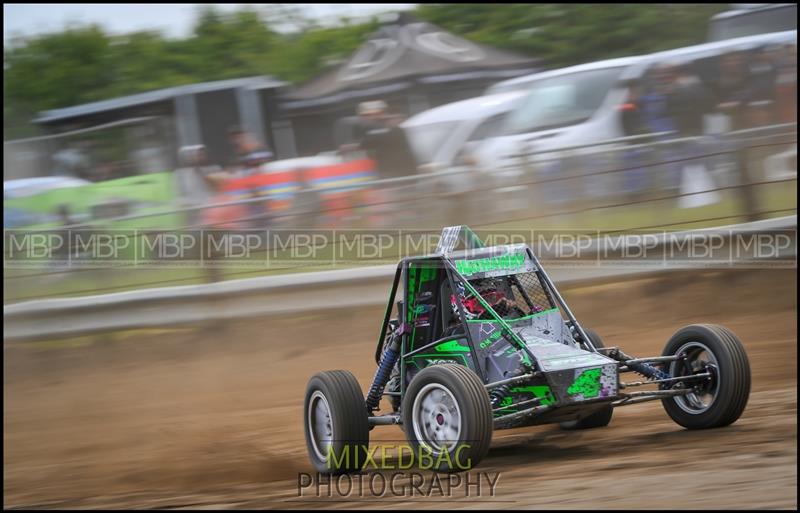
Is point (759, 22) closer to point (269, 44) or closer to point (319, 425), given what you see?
point (319, 425)

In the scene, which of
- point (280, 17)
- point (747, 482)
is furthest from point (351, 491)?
point (280, 17)

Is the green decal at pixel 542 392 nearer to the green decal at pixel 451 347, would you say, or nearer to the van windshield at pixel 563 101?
the green decal at pixel 451 347

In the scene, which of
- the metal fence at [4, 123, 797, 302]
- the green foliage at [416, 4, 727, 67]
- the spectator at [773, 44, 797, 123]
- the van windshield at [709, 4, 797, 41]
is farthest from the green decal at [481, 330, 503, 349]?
the green foliage at [416, 4, 727, 67]

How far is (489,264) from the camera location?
5.68 m

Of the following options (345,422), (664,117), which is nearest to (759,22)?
(664,117)

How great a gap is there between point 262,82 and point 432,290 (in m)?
7.23

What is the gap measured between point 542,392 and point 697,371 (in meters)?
1.12

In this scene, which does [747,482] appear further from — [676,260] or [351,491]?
[676,260]

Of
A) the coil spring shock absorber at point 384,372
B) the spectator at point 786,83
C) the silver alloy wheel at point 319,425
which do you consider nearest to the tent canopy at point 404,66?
the spectator at point 786,83

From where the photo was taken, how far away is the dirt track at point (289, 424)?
14.4 ft

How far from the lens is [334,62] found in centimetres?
1300

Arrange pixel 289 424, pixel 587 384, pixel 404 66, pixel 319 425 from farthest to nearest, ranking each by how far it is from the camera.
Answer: pixel 404 66, pixel 289 424, pixel 319 425, pixel 587 384

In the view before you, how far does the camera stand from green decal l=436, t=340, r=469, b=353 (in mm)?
5441

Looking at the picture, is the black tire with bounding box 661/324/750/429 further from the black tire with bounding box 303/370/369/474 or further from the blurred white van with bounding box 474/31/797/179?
the blurred white van with bounding box 474/31/797/179
